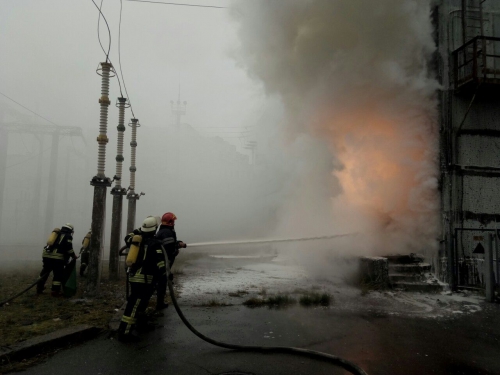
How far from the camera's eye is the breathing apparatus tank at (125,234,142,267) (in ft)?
16.1

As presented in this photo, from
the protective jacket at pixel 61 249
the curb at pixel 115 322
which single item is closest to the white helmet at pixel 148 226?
the curb at pixel 115 322

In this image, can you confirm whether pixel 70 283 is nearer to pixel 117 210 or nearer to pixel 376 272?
pixel 117 210

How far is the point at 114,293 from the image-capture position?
7227 mm

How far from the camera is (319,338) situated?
469cm

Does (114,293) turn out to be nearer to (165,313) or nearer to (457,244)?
(165,313)

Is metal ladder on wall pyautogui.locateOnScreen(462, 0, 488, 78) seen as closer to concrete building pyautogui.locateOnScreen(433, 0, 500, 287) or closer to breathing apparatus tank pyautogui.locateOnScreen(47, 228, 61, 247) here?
concrete building pyautogui.locateOnScreen(433, 0, 500, 287)

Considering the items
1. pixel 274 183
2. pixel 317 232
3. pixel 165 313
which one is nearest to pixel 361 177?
pixel 317 232

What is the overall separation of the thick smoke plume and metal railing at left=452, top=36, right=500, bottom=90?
0.67m

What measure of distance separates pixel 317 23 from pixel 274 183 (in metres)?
19.4

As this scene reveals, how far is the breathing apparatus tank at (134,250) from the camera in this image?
492cm

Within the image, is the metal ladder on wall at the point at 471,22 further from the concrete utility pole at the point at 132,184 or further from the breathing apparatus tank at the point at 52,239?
the breathing apparatus tank at the point at 52,239

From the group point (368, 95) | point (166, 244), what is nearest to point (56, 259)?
point (166, 244)

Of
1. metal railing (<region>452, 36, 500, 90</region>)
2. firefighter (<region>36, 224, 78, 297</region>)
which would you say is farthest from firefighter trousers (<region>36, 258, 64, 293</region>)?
metal railing (<region>452, 36, 500, 90</region>)

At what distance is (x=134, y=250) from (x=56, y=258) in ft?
10.8
